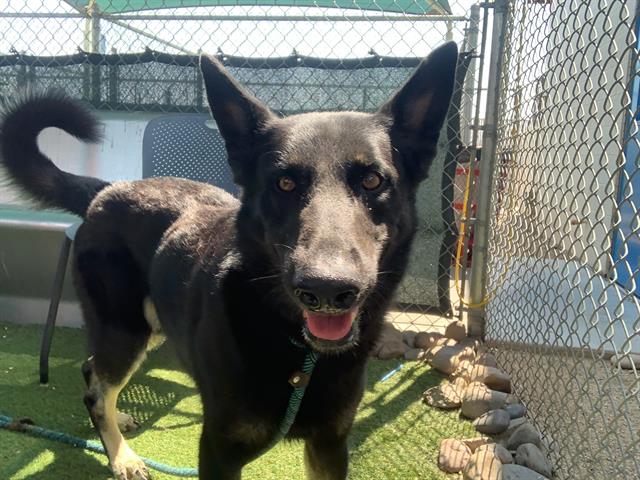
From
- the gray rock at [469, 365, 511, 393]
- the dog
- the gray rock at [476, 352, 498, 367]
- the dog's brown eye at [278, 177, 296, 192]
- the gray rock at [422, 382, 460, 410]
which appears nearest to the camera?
the dog

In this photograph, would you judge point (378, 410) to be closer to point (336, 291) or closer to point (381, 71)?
point (336, 291)

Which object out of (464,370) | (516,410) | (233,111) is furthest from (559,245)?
(233,111)

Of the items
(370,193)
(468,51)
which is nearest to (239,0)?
(468,51)

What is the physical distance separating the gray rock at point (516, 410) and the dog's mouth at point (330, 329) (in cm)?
176

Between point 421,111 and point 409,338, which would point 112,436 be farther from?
point 409,338

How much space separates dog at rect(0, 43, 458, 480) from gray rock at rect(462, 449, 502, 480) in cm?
62

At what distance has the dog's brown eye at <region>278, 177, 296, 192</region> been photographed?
5.66 feet

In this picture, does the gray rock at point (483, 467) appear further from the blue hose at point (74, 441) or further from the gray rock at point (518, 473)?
the blue hose at point (74, 441)

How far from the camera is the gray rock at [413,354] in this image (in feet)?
12.4

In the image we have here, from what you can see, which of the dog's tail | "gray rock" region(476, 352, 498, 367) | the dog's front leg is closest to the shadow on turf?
the dog's front leg

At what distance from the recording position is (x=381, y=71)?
4273 mm

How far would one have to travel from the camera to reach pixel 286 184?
1.74 m

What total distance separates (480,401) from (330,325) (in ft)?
5.79

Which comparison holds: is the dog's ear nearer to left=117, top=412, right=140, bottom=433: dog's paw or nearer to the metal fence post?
the metal fence post
